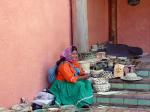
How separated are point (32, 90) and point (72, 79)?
2.09 feet

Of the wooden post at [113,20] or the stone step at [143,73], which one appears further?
the wooden post at [113,20]

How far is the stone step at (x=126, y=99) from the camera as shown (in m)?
5.11

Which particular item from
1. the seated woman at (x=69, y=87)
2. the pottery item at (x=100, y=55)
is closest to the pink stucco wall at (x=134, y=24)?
the pottery item at (x=100, y=55)

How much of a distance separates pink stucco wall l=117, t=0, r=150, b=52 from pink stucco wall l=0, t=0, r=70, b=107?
3.23 m

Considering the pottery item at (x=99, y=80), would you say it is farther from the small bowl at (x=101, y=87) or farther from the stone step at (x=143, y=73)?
the stone step at (x=143, y=73)

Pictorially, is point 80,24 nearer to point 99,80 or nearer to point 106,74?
point 106,74

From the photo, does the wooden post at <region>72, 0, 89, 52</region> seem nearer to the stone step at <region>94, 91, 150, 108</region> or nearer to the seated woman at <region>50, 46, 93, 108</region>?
the seated woman at <region>50, 46, 93, 108</region>

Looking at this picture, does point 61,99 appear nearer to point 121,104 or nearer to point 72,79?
point 72,79

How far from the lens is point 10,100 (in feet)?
14.6

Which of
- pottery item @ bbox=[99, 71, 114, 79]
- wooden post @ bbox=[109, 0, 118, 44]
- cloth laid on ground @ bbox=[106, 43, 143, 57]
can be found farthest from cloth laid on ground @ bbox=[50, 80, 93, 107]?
wooden post @ bbox=[109, 0, 118, 44]

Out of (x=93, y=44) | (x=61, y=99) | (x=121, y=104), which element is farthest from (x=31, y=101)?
(x=93, y=44)

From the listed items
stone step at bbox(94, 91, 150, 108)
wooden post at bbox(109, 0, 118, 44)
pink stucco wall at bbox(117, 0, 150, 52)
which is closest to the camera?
stone step at bbox(94, 91, 150, 108)

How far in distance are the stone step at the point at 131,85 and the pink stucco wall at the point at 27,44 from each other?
1.13 meters

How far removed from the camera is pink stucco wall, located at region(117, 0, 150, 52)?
8867 millimetres
